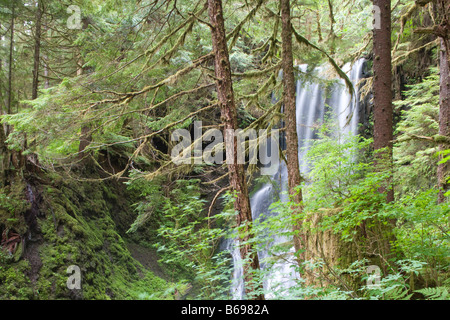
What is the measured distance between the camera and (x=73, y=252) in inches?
335

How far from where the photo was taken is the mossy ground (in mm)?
7480

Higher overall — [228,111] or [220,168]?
[228,111]

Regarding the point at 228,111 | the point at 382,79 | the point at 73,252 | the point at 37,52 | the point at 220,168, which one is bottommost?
the point at 73,252

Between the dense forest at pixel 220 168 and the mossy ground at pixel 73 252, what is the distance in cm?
4

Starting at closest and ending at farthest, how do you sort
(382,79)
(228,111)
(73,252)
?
(228,111) < (382,79) < (73,252)

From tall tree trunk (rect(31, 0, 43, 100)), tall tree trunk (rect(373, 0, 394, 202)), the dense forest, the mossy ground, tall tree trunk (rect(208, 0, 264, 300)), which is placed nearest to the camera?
the dense forest

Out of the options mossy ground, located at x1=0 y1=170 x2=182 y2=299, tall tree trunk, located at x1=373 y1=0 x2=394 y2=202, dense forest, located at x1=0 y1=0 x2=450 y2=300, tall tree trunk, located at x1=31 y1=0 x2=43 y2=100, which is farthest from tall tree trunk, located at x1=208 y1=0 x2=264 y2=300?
tall tree trunk, located at x1=31 y1=0 x2=43 y2=100

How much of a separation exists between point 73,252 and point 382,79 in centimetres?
848

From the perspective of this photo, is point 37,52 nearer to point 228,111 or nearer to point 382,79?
point 228,111

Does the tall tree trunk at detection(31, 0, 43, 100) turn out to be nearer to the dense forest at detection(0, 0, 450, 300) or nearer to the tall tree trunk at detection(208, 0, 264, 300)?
the dense forest at detection(0, 0, 450, 300)

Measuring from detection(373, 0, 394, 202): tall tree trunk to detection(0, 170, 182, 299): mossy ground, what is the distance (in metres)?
5.48

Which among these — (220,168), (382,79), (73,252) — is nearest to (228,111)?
(382,79)

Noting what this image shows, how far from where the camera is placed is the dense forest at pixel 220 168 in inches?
163

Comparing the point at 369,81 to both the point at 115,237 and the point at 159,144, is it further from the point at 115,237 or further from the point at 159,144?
the point at 159,144
